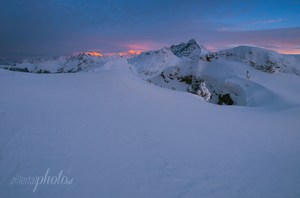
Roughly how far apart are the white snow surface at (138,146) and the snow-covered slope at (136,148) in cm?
2

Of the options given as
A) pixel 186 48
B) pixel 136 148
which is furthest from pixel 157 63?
pixel 136 148

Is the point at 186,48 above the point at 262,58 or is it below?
above

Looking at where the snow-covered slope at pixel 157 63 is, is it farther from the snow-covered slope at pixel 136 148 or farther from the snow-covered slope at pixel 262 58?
the snow-covered slope at pixel 136 148

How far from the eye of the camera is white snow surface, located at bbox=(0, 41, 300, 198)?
3.15 m

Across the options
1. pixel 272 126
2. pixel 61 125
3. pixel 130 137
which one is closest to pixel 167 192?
pixel 130 137

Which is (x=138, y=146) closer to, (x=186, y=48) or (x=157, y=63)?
(x=157, y=63)

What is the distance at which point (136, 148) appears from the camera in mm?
4301

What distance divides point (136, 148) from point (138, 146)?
105 mm

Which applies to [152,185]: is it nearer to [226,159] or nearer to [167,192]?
[167,192]

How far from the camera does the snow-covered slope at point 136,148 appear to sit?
10.3 feet

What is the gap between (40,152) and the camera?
3793 mm

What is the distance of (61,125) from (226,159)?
12.2 ft

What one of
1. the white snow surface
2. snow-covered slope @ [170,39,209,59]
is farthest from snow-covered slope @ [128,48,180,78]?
the white snow surface

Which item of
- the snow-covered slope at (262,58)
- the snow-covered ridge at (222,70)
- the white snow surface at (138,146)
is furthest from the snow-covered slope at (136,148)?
the snow-covered slope at (262,58)
